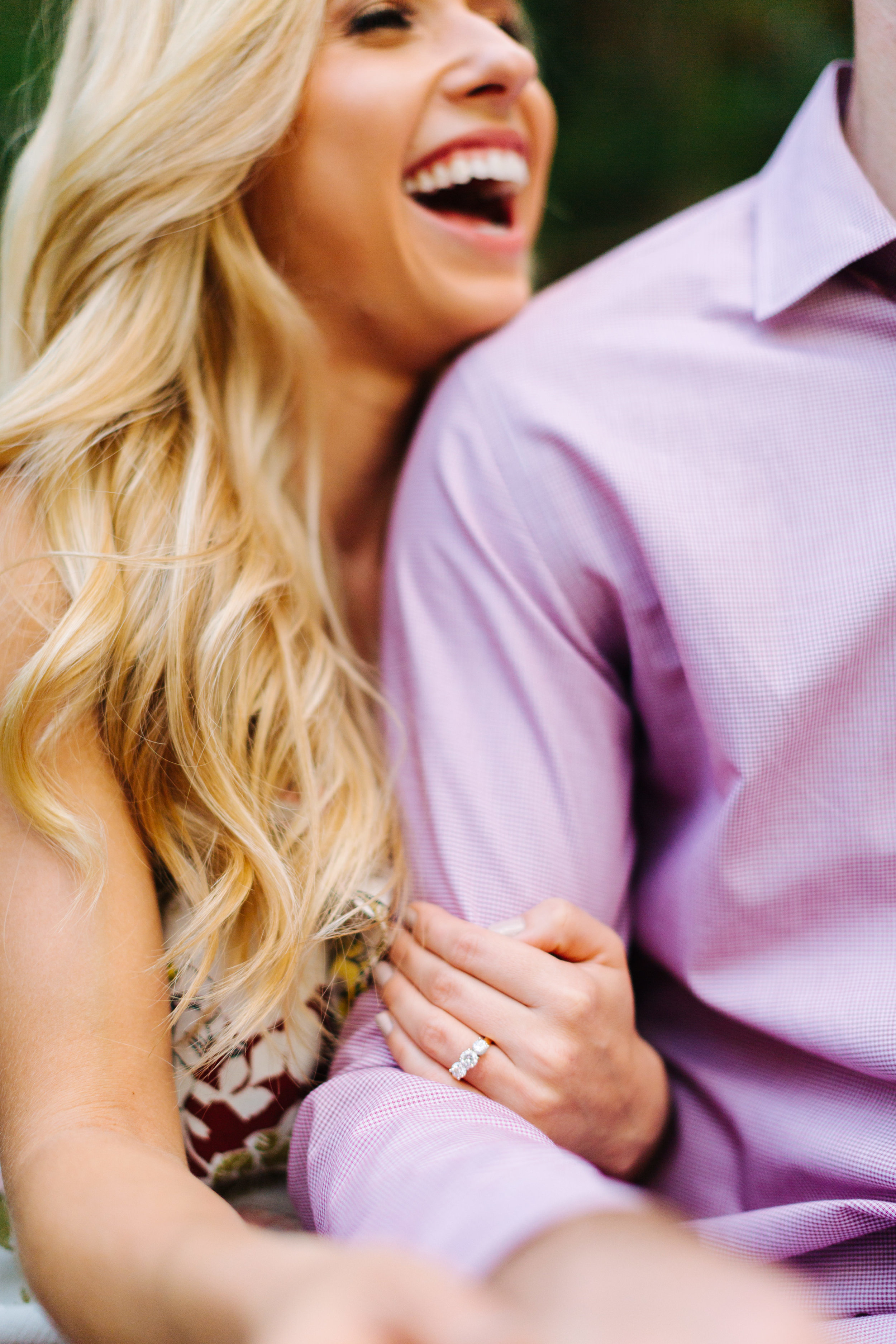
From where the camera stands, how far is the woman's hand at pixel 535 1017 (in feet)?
2.76

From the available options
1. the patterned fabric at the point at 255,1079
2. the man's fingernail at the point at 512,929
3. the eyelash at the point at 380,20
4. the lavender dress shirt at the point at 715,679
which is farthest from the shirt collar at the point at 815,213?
the patterned fabric at the point at 255,1079

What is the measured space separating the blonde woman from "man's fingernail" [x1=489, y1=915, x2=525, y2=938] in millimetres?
131

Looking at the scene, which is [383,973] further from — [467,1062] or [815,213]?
[815,213]

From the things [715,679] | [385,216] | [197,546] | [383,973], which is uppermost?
[385,216]

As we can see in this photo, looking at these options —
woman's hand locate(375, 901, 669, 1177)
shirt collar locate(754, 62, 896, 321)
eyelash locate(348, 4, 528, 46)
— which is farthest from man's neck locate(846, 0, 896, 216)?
woman's hand locate(375, 901, 669, 1177)

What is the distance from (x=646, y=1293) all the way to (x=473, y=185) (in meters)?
1.26

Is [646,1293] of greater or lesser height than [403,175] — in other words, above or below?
below

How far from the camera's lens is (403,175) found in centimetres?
115

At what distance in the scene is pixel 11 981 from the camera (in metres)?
0.83

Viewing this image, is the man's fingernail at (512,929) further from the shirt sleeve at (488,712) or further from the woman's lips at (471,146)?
the woman's lips at (471,146)

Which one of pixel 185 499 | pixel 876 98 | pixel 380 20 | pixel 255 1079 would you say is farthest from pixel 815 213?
pixel 255 1079

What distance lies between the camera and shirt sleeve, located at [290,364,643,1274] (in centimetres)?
93

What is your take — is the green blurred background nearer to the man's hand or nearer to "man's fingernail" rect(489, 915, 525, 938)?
"man's fingernail" rect(489, 915, 525, 938)

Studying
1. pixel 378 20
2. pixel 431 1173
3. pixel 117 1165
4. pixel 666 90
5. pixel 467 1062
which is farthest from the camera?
pixel 666 90
